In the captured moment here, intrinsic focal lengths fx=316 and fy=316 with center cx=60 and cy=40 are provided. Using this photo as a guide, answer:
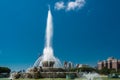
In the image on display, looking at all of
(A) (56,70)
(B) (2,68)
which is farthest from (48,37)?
(B) (2,68)

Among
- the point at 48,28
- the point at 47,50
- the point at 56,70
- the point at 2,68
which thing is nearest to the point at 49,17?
the point at 48,28

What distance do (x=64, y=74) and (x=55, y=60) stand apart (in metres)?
15.6

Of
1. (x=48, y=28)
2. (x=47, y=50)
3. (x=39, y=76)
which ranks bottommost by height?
(x=39, y=76)

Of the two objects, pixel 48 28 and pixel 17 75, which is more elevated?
pixel 48 28

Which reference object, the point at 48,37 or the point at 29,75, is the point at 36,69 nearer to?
the point at 29,75

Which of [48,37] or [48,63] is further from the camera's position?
[48,37]

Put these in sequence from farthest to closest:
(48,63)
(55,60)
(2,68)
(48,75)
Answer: (2,68)
(55,60)
(48,63)
(48,75)

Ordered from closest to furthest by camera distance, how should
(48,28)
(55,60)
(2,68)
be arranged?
(55,60) < (48,28) < (2,68)

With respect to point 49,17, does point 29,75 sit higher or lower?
lower

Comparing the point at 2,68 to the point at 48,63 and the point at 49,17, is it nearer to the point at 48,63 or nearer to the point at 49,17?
the point at 49,17

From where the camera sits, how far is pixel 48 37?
245 ft

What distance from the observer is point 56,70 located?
2307 inches

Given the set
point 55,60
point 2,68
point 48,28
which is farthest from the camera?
point 2,68

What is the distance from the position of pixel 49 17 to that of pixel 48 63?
16.0m
